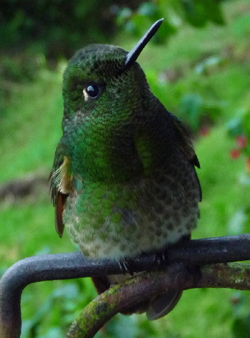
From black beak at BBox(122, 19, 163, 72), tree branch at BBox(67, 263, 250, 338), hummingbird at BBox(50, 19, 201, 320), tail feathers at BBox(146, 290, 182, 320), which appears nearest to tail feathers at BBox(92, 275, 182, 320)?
tail feathers at BBox(146, 290, 182, 320)

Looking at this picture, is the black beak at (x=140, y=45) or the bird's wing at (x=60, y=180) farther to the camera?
the bird's wing at (x=60, y=180)

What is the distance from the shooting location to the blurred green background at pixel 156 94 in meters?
1.88

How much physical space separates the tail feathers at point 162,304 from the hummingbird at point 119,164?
0.25 metres

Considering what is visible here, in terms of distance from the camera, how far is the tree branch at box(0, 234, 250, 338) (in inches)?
44.4

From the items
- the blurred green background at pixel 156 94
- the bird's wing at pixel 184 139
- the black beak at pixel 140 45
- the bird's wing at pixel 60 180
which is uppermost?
the black beak at pixel 140 45

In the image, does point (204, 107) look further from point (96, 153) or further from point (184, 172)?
point (96, 153)

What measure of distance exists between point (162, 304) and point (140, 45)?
3.12 ft

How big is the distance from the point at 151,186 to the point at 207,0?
2.80 feet

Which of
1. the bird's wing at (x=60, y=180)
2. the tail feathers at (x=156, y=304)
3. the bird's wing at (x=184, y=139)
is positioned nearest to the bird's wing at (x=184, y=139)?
the bird's wing at (x=184, y=139)

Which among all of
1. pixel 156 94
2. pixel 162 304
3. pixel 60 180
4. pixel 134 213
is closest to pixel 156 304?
pixel 162 304

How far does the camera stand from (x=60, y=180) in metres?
1.54

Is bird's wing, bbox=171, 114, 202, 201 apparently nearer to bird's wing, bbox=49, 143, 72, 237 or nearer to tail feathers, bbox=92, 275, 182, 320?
bird's wing, bbox=49, 143, 72, 237

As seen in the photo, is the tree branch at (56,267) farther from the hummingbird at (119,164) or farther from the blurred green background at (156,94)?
the blurred green background at (156,94)

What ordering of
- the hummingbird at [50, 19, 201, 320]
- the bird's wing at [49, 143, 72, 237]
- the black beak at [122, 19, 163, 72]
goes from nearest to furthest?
1. the black beak at [122, 19, 163, 72]
2. the hummingbird at [50, 19, 201, 320]
3. the bird's wing at [49, 143, 72, 237]
